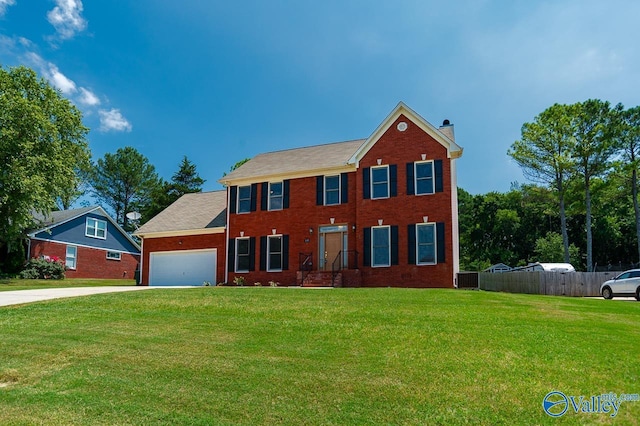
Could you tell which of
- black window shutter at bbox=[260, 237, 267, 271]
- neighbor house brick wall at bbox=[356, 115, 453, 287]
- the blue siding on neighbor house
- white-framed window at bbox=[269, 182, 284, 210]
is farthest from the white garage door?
the blue siding on neighbor house

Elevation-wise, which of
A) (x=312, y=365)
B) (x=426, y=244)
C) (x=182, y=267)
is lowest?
(x=312, y=365)

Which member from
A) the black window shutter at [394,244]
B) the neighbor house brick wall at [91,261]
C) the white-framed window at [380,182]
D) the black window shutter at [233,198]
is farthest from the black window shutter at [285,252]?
the neighbor house brick wall at [91,261]

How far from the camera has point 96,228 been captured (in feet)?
116

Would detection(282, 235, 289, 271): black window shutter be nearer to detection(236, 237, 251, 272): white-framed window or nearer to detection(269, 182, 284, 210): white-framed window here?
detection(269, 182, 284, 210): white-framed window

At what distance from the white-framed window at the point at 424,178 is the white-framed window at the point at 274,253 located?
727 cm

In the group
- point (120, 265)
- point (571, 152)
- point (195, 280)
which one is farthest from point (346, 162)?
point (120, 265)

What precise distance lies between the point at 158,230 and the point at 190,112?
7195mm

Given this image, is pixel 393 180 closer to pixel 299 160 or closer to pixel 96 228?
pixel 299 160

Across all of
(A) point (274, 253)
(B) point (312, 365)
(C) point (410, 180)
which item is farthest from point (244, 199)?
(B) point (312, 365)

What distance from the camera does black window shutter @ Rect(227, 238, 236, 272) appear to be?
24.2 m

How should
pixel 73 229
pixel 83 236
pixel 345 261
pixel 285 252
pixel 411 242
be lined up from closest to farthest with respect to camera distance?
pixel 411 242 → pixel 345 261 → pixel 285 252 → pixel 73 229 → pixel 83 236

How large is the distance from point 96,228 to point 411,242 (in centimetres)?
2533

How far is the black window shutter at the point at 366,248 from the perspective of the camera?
834 inches

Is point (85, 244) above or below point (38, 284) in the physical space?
above
